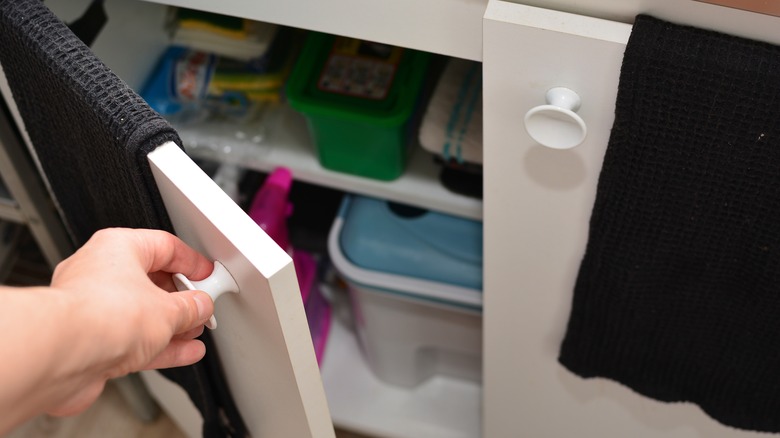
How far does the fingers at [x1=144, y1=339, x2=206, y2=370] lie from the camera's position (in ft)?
1.70

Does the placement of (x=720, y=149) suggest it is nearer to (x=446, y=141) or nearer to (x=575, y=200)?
(x=575, y=200)

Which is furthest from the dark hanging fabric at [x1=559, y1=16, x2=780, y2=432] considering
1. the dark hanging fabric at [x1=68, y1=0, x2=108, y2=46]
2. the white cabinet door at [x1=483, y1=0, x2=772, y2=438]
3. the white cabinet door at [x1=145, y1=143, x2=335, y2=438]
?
the dark hanging fabric at [x1=68, y1=0, x2=108, y2=46]

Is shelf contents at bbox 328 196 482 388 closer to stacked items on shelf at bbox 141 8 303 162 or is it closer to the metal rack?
stacked items on shelf at bbox 141 8 303 162

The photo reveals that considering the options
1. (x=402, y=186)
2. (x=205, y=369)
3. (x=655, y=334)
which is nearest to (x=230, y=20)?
(x=402, y=186)

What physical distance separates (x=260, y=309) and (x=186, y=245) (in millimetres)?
65

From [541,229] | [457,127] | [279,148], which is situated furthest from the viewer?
[279,148]

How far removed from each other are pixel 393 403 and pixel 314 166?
0.40m

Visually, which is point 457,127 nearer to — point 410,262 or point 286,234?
point 410,262

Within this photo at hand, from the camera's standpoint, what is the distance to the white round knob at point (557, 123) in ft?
1.83

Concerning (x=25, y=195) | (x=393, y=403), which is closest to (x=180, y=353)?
(x=25, y=195)

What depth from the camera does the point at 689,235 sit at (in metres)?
0.61

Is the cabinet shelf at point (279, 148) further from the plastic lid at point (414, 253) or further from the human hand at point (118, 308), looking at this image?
the human hand at point (118, 308)

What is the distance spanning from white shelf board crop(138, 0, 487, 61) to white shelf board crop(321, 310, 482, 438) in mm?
607

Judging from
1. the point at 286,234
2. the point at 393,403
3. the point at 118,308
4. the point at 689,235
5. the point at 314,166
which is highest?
the point at 118,308
